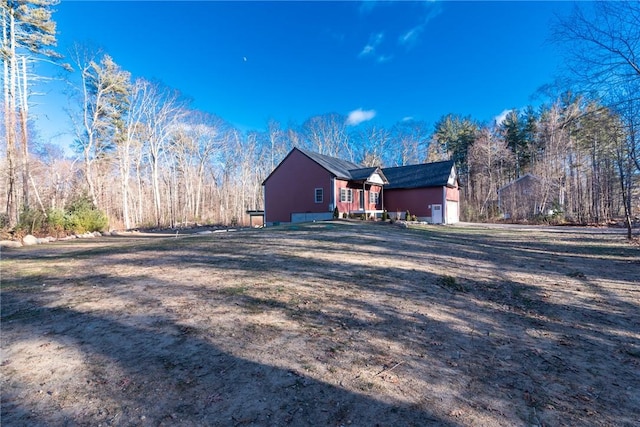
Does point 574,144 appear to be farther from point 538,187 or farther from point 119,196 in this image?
point 119,196

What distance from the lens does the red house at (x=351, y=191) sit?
22844 mm

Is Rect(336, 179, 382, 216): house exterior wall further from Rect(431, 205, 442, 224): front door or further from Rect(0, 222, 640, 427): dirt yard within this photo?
Rect(0, 222, 640, 427): dirt yard

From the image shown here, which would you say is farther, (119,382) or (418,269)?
(418,269)

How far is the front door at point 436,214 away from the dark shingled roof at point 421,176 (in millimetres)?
1929

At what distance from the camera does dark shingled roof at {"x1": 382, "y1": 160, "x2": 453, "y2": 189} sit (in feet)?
84.6

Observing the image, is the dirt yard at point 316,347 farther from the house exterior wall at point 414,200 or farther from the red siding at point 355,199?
the house exterior wall at point 414,200

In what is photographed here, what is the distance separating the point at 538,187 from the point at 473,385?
108 feet

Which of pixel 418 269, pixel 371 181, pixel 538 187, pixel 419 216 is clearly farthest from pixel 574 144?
pixel 418 269

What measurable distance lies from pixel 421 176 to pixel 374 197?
4.92 metres

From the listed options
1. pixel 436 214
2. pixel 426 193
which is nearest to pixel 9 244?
pixel 426 193

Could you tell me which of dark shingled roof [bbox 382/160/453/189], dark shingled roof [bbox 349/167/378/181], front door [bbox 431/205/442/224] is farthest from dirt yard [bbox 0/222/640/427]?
dark shingled roof [bbox 382/160/453/189]

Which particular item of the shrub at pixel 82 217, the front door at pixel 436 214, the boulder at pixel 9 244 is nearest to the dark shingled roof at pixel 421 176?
the front door at pixel 436 214

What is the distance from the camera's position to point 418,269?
6422 mm

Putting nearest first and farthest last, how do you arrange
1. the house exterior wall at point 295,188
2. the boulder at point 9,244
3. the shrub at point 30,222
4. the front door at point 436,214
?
the boulder at point 9,244
the shrub at point 30,222
the house exterior wall at point 295,188
the front door at point 436,214
